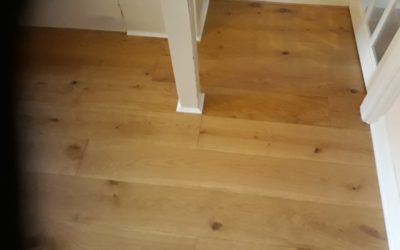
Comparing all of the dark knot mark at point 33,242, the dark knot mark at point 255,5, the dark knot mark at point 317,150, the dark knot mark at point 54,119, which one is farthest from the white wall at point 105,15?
the dark knot mark at point 33,242

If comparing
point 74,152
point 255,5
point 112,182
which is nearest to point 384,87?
point 255,5

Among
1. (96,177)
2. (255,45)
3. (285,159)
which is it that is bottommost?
(96,177)

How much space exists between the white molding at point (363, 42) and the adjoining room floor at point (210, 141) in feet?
0.12

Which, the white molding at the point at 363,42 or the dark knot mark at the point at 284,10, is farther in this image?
the dark knot mark at the point at 284,10

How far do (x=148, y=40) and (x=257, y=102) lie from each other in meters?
0.54

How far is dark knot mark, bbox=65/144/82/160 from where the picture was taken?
1.29 meters

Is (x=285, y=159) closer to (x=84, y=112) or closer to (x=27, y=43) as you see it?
(x=84, y=112)

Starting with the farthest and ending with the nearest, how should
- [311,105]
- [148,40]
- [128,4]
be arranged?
[148,40], [128,4], [311,105]

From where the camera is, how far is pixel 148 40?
1579 mm

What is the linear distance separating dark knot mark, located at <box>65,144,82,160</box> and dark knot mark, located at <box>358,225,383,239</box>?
0.94 meters

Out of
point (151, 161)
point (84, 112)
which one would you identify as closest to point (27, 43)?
point (84, 112)

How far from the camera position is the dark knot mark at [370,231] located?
3.65 ft

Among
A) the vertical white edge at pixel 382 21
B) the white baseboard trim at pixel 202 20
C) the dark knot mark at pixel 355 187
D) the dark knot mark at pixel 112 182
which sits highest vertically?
the vertical white edge at pixel 382 21

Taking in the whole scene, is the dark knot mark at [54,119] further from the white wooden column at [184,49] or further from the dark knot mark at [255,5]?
the dark knot mark at [255,5]
